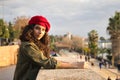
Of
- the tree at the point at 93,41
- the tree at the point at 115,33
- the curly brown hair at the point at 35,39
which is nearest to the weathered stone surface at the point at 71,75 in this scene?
the curly brown hair at the point at 35,39

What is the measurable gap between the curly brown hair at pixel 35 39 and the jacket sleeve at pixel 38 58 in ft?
0.34

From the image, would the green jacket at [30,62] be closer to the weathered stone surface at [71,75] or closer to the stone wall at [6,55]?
the weathered stone surface at [71,75]

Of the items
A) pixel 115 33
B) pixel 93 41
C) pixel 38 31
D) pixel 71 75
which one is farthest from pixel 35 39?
pixel 93 41

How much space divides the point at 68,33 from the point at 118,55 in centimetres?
9848

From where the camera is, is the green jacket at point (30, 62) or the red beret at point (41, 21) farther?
the red beret at point (41, 21)

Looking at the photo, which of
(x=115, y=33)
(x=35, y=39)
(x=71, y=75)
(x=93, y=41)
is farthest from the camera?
(x=93, y=41)

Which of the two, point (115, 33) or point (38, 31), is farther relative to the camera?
point (115, 33)

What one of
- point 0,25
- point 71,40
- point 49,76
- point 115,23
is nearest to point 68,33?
point 71,40

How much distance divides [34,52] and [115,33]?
59394 mm

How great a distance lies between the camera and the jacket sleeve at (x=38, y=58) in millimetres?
2916

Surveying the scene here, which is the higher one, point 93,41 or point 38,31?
point 38,31

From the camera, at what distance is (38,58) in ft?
9.62

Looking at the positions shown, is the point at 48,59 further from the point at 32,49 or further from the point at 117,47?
the point at 117,47

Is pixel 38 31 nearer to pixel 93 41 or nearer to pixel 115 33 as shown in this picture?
pixel 115 33
